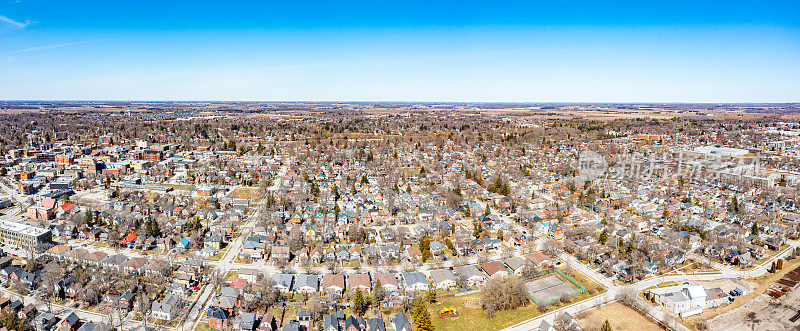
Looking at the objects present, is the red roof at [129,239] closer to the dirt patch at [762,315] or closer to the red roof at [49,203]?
the red roof at [49,203]

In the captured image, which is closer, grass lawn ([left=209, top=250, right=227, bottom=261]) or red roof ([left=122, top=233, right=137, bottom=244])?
grass lawn ([left=209, top=250, right=227, bottom=261])

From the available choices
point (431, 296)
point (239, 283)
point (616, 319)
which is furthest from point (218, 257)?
point (616, 319)

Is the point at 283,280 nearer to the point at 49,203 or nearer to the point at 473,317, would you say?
the point at 473,317

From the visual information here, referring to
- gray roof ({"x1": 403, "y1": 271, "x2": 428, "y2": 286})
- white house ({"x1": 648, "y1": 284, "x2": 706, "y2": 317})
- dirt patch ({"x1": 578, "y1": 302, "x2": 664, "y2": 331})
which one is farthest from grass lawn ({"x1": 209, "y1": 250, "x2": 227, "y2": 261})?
white house ({"x1": 648, "y1": 284, "x2": 706, "y2": 317})

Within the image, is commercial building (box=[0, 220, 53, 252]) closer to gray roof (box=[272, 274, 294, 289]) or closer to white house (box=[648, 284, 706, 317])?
gray roof (box=[272, 274, 294, 289])

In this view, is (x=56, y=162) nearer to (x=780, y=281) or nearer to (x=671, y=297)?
(x=671, y=297)
